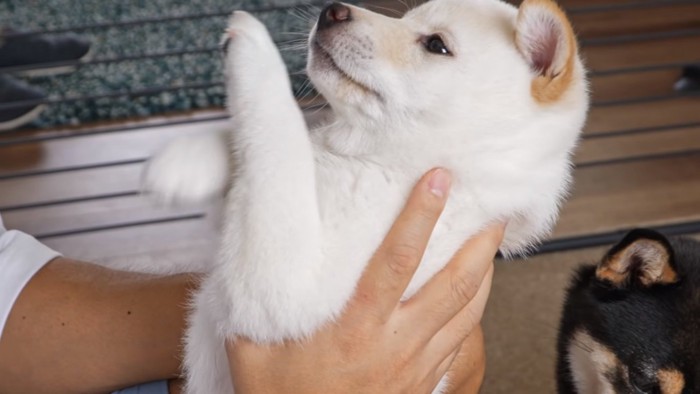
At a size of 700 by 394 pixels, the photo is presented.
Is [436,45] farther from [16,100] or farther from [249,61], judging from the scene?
[16,100]

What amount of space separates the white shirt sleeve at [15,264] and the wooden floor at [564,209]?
591 mm

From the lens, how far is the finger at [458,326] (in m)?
0.96

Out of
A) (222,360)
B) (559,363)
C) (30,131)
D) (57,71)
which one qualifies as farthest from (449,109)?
(57,71)

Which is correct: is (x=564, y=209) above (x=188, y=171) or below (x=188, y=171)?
below

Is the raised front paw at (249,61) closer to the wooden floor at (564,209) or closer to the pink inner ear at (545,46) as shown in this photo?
the pink inner ear at (545,46)

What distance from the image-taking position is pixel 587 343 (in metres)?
1.28

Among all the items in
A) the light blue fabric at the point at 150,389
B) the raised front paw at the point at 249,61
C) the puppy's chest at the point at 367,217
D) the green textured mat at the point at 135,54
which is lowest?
the green textured mat at the point at 135,54

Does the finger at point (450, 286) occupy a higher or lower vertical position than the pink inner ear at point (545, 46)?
lower

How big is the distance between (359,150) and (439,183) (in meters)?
0.10

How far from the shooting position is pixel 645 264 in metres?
1.22

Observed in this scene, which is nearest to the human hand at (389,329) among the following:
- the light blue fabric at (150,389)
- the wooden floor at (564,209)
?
the light blue fabric at (150,389)

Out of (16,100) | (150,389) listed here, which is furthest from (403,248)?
(16,100)

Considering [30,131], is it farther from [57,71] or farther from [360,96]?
[360,96]

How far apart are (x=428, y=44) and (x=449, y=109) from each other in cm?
8
